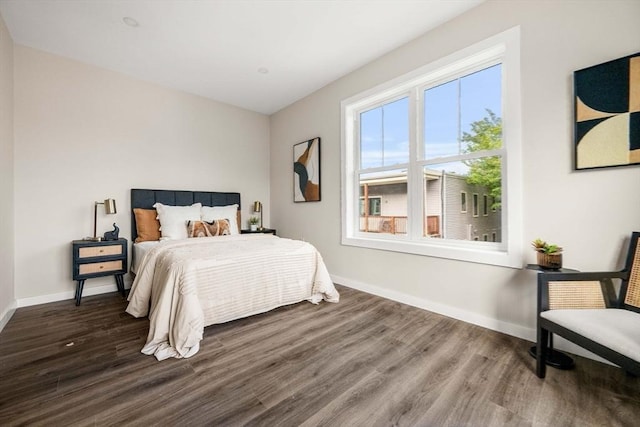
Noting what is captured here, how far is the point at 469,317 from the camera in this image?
7.84 ft

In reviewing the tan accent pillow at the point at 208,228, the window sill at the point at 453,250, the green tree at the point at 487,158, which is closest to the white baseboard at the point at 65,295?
the tan accent pillow at the point at 208,228

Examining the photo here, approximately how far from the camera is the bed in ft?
6.36

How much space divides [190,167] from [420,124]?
335 centimetres

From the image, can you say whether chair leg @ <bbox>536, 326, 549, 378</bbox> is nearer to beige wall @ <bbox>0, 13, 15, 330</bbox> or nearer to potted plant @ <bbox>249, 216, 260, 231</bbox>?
potted plant @ <bbox>249, 216, 260, 231</bbox>

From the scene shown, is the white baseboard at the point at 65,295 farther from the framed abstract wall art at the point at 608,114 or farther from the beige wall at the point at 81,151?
the framed abstract wall art at the point at 608,114

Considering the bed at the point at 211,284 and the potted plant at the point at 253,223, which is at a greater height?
the potted plant at the point at 253,223

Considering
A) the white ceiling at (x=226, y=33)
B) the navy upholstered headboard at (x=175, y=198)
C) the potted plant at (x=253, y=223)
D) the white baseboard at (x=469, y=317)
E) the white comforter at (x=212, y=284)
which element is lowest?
the white baseboard at (x=469, y=317)

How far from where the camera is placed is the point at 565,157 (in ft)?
6.25

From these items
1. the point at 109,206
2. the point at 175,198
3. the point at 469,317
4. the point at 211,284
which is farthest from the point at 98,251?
the point at 469,317

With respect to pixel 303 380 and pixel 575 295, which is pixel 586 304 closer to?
pixel 575 295

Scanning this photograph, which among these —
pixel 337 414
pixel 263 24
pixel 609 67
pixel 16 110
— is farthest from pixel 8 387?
pixel 609 67

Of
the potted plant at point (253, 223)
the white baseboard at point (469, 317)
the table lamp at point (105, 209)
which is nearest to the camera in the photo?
the white baseboard at point (469, 317)

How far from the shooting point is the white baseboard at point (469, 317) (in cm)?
191

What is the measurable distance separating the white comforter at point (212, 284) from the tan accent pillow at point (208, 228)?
41 cm
